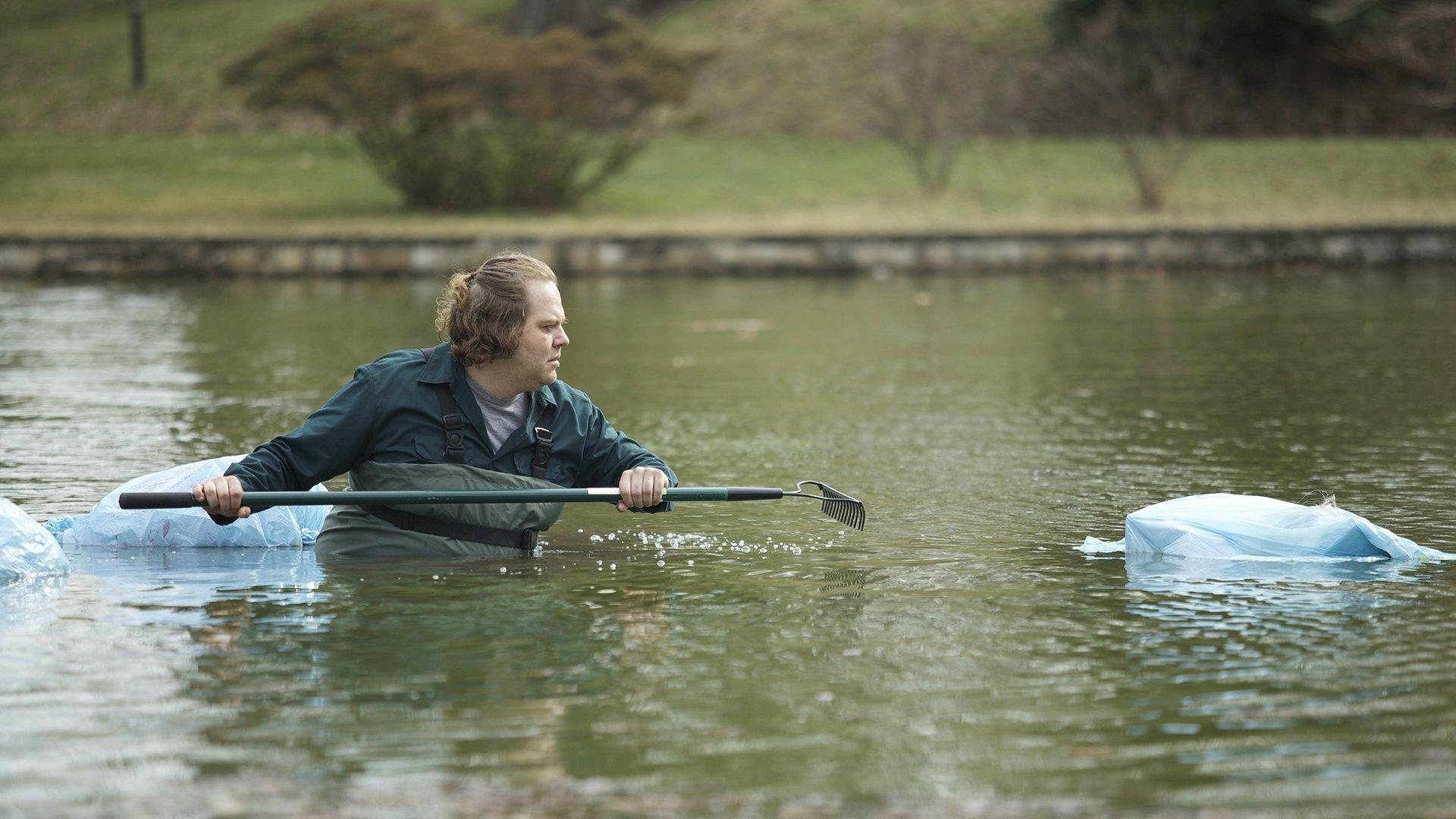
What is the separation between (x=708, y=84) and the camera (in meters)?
31.7

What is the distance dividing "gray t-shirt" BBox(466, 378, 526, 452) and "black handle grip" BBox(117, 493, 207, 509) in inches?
34.6

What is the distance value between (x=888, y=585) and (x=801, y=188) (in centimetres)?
2013

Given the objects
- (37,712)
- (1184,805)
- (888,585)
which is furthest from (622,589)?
(1184,805)

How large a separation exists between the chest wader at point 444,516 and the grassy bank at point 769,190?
15534 millimetres

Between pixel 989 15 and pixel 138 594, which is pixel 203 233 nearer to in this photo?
pixel 989 15

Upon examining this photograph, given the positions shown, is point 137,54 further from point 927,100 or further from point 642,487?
point 642,487

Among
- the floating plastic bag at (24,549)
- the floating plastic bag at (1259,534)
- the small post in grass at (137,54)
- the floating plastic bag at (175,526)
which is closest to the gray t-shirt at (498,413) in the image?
the floating plastic bag at (175,526)

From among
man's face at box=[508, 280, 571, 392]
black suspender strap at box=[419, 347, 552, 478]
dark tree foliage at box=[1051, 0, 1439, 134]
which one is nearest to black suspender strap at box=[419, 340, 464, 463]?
black suspender strap at box=[419, 347, 552, 478]

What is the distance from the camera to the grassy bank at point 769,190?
73.9ft

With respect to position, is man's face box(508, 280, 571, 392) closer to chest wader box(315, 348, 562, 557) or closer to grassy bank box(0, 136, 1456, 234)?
chest wader box(315, 348, 562, 557)

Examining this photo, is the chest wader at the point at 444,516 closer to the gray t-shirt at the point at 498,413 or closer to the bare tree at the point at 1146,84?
the gray t-shirt at the point at 498,413

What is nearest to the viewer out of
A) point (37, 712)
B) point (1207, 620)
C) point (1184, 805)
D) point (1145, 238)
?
point (1184, 805)

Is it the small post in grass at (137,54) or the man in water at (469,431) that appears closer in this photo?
the man in water at (469,431)

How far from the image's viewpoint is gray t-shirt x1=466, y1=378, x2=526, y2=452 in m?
5.82
